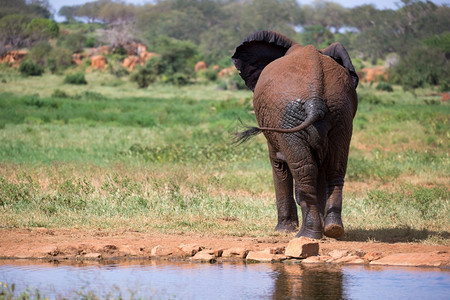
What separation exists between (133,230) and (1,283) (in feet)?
8.67

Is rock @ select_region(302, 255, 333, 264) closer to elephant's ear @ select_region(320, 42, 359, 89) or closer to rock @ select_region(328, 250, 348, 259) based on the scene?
rock @ select_region(328, 250, 348, 259)

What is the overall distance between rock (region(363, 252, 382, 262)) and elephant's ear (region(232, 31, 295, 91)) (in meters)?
2.54

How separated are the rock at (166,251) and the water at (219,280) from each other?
0.21 meters

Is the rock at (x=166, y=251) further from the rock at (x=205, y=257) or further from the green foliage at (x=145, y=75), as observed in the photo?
the green foliage at (x=145, y=75)

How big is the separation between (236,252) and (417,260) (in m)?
1.48

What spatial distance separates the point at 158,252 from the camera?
20.9ft

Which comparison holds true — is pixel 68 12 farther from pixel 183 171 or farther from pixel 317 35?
pixel 183 171

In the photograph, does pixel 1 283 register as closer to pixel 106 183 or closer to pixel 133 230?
pixel 133 230

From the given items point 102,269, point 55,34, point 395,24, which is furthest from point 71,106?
point 395,24

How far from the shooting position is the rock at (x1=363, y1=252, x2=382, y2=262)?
6141 mm

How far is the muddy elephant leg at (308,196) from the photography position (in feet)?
21.7

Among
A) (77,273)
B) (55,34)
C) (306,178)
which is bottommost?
(77,273)

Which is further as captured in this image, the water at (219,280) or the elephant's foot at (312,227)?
the elephant's foot at (312,227)

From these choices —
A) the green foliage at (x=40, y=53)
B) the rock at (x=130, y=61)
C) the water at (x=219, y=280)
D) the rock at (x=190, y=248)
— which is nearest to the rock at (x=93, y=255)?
the water at (x=219, y=280)
